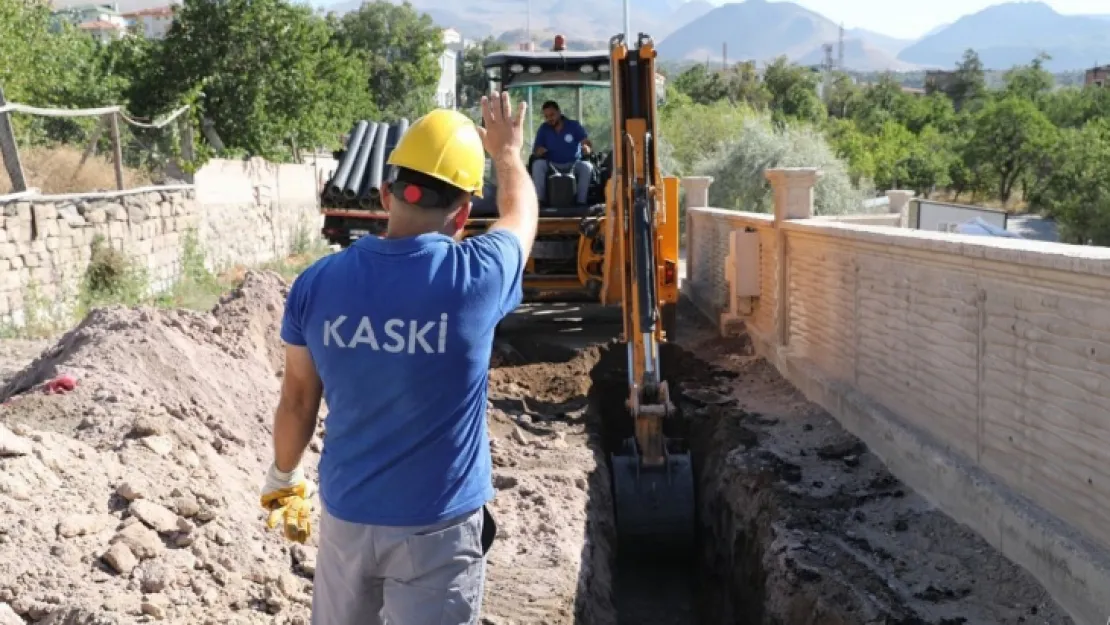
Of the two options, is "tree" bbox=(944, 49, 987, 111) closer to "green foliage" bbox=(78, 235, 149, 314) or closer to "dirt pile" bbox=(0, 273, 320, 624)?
"green foliage" bbox=(78, 235, 149, 314)

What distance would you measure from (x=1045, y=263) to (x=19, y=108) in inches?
386

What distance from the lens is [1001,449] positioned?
548cm

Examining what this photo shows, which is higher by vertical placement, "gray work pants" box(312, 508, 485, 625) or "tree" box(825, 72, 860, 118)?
"tree" box(825, 72, 860, 118)

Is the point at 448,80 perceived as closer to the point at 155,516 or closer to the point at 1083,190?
the point at 1083,190

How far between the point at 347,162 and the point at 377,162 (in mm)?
596

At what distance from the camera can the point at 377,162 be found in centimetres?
2109

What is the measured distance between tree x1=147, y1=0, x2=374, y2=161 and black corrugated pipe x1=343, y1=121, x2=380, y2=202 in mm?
2382

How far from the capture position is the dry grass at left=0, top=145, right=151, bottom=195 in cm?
1255

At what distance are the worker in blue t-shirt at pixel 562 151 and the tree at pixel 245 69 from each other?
1203cm

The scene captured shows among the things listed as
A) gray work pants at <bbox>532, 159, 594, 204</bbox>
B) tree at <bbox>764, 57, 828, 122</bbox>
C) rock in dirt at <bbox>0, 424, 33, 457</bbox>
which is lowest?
rock in dirt at <bbox>0, 424, 33, 457</bbox>

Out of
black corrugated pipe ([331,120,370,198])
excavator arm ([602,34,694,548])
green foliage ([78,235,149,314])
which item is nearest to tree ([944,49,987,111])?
black corrugated pipe ([331,120,370,198])

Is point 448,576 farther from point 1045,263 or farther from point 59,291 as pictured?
point 59,291

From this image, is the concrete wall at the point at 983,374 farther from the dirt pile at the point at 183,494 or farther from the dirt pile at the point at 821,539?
the dirt pile at the point at 183,494

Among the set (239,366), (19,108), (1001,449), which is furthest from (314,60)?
(1001,449)
